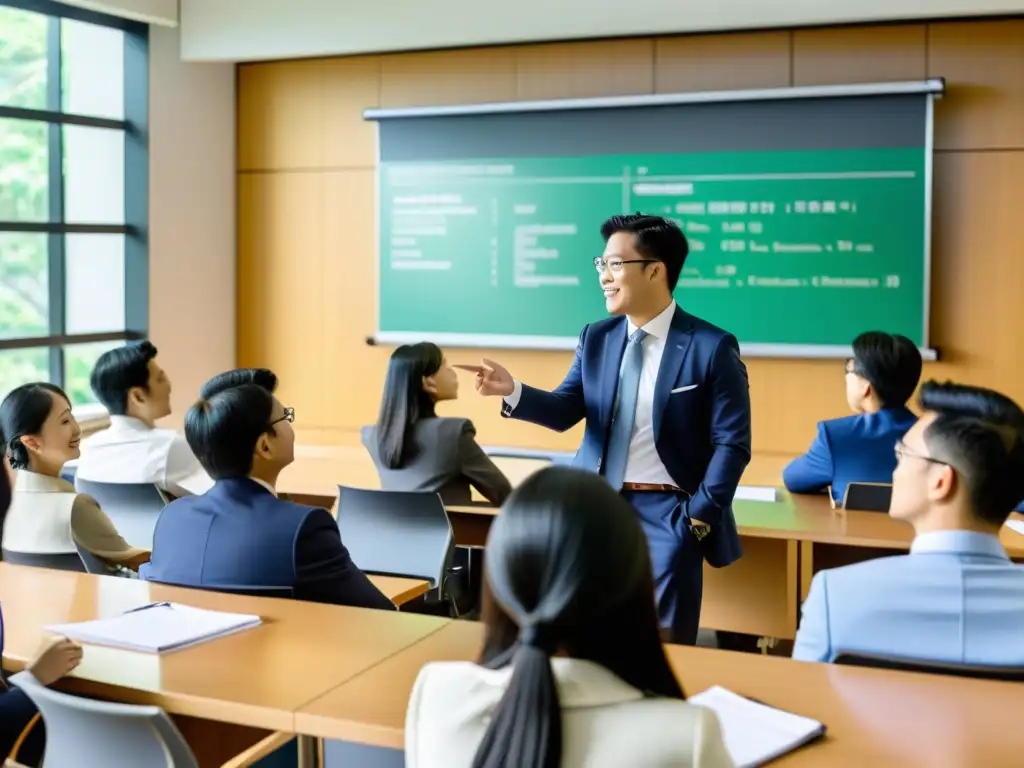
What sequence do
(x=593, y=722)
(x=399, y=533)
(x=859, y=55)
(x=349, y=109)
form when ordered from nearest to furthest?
(x=593, y=722) < (x=399, y=533) < (x=859, y=55) < (x=349, y=109)

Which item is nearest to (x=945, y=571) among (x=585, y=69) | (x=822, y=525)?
(x=822, y=525)

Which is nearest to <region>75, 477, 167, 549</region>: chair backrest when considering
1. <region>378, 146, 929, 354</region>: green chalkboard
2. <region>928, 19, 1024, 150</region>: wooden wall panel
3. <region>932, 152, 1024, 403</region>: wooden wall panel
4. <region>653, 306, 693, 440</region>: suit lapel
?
<region>653, 306, 693, 440</region>: suit lapel

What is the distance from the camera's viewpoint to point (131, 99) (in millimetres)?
6266

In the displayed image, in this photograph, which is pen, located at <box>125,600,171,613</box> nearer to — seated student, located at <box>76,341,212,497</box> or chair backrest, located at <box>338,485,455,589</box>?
chair backrest, located at <box>338,485,455,589</box>

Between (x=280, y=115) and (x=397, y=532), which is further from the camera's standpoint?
(x=280, y=115)

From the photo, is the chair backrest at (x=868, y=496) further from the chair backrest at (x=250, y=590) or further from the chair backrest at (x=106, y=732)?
the chair backrest at (x=106, y=732)

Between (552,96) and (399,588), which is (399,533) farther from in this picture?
(552,96)

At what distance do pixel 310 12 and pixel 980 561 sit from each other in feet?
16.9

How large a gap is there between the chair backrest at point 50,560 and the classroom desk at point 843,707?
141 centimetres

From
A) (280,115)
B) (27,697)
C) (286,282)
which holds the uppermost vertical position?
(280,115)

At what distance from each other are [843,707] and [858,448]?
2.01m

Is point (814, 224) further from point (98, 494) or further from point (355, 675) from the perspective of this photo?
point (355, 675)

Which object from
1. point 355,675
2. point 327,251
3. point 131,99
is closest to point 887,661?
point 355,675

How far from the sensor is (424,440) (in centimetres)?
393
